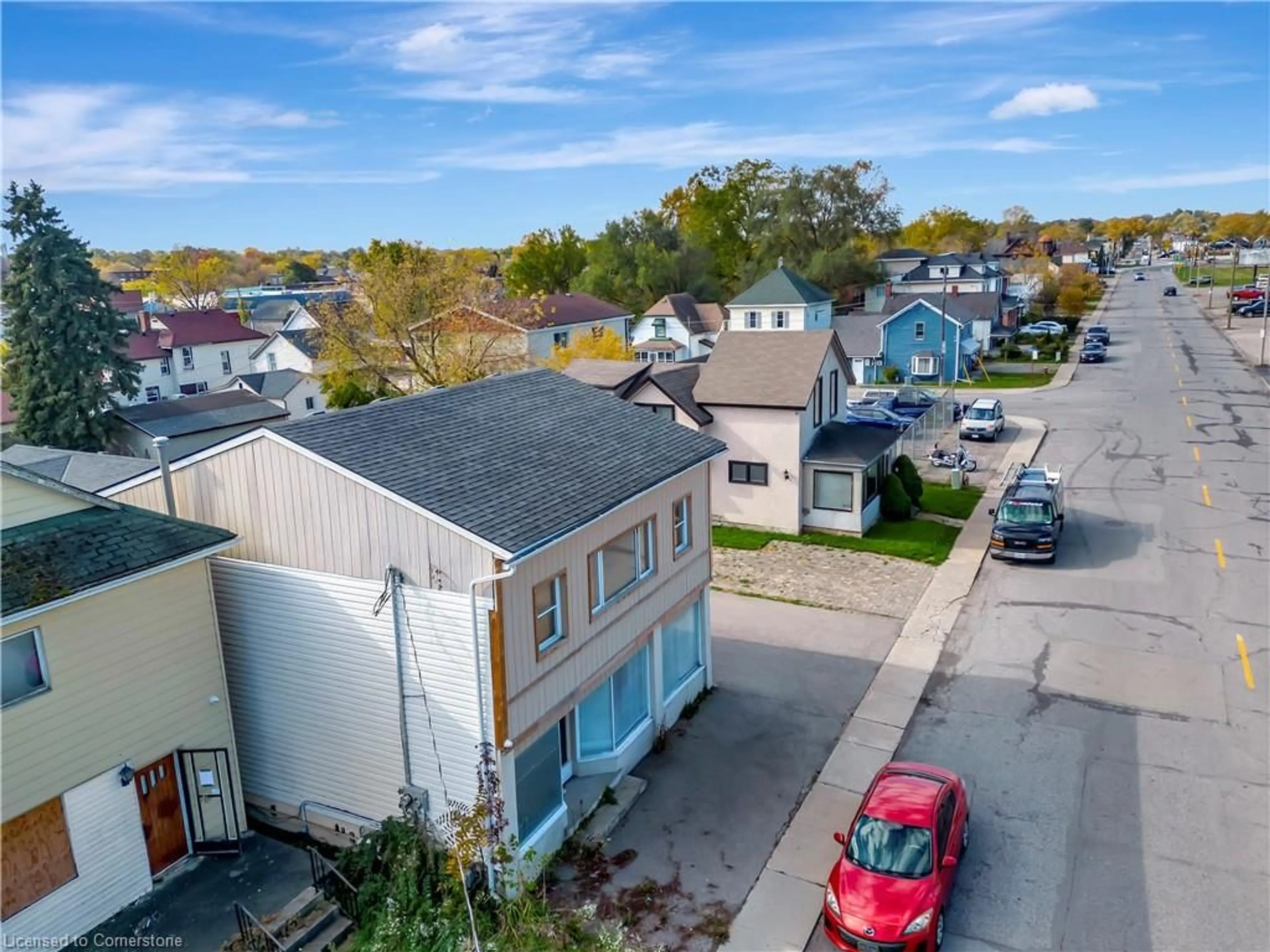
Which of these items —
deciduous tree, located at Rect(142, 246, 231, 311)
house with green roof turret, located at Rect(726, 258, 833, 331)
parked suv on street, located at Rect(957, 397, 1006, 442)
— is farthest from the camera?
deciduous tree, located at Rect(142, 246, 231, 311)

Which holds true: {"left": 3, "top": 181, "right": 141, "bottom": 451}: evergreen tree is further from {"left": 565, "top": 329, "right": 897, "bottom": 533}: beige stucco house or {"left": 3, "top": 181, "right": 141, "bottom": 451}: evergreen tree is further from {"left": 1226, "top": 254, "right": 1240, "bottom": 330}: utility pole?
{"left": 1226, "top": 254, "right": 1240, "bottom": 330}: utility pole

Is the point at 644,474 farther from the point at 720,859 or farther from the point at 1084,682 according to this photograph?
the point at 1084,682

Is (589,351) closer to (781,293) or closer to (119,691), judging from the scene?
(781,293)

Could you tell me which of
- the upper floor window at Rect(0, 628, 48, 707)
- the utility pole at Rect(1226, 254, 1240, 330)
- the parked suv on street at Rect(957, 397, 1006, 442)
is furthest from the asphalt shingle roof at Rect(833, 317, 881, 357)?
the upper floor window at Rect(0, 628, 48, 707)

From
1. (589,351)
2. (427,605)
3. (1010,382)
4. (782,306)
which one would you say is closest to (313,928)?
(427,605)

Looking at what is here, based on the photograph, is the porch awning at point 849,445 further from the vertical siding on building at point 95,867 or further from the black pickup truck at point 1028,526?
the vertical siding on building at point 95,867

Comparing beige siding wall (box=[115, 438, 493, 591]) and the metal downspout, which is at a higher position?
beige siding wall (box=[115, 438, 493, 591])

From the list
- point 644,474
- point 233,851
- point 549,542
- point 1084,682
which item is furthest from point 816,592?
point 233,851
